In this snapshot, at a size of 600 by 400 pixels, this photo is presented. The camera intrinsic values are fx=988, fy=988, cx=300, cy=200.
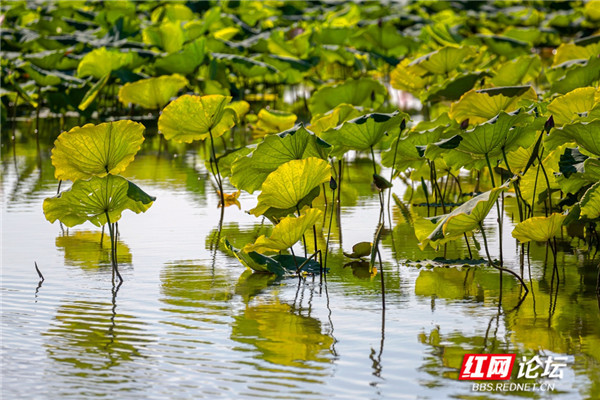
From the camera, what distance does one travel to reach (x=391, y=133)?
3.48 m

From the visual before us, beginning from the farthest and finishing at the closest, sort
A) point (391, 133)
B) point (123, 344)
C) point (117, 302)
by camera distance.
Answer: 1. point (391, 133)
2. point (117, 302)
3. point (123, 344)

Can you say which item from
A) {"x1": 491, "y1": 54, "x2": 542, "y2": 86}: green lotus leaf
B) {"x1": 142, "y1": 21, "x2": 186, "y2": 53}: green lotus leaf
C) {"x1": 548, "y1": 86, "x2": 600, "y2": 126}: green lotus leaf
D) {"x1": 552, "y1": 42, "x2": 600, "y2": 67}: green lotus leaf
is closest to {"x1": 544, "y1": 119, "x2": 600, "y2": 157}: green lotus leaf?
{"x1": 548, "y1": 86, "x2": 600, "y2": 126}: green lotus leaf

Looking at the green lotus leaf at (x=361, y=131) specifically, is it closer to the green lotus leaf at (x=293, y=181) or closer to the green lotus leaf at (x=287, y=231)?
the green lotus leaf at (x=293, y=181)

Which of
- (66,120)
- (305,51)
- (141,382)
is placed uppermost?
(305,51)

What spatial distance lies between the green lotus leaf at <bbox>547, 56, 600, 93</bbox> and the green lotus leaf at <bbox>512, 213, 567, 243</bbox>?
52.8 inches

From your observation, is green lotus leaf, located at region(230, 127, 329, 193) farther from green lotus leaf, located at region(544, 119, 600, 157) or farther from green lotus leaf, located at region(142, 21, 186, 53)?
green lotus leaf, located at region(142, 21, 186, 53)

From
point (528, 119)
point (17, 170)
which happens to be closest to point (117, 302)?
point (528, 119)

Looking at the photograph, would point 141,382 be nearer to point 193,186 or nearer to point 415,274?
point 415,274

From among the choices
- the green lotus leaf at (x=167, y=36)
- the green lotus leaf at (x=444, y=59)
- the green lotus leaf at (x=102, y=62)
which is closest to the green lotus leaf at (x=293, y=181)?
the green lotus leaf at (x=444, y=59)

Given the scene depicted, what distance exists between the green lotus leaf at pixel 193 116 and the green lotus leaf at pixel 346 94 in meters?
1.17

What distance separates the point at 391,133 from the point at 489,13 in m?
9.37

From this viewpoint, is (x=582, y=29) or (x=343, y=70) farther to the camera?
(x=582, y=29)
